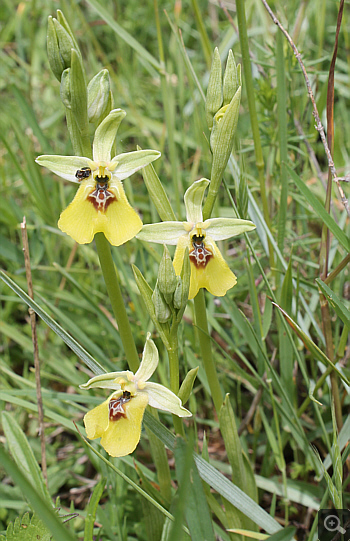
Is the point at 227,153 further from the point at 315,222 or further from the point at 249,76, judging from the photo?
the point at 315,222

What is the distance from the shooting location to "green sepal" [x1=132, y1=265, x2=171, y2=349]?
130 centimetres

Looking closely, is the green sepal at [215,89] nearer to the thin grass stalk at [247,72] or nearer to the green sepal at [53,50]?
the thin grass stalk at [247,72]

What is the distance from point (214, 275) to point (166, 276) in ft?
0.67

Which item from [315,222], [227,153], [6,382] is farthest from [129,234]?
[315,222]

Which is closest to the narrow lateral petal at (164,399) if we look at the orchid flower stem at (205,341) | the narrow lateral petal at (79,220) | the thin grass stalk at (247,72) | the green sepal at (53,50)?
the orchid flower stem at (205,341)

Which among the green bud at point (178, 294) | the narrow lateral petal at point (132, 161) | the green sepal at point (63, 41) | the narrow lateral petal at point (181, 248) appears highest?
the green sepal at point (63, 41)

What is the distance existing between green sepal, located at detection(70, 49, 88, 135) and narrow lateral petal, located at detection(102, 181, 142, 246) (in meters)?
0.23

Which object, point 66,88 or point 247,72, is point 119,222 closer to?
point 66,88

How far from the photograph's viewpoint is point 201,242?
1.37m

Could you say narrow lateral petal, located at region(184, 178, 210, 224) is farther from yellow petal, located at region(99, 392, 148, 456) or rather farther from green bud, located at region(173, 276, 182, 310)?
yellow petal, located at region(99, 392, 148, 456)

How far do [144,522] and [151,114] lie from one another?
2.53m

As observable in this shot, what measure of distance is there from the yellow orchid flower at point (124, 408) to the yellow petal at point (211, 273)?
0.23 meters

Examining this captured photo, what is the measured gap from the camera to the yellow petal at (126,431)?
1.25 meters

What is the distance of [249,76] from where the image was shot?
63.9 inches
